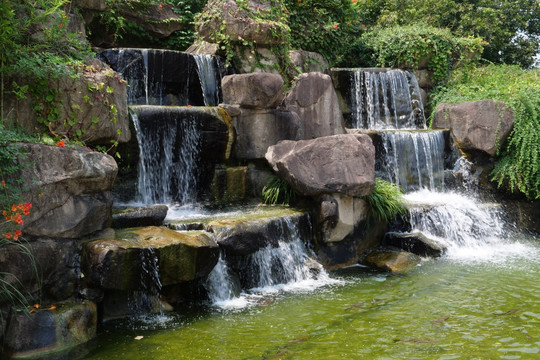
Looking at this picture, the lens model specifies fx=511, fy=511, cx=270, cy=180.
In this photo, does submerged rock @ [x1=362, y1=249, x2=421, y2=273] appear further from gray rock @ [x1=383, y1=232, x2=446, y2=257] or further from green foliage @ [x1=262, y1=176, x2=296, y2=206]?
green foliage @ [x1=262, y1=176, x2=296, y2=206]

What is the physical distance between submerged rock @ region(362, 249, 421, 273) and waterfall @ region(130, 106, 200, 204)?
3133 mm

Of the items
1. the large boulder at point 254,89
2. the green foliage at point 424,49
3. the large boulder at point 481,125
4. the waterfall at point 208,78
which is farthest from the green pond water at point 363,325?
the green foliage at point 424,49

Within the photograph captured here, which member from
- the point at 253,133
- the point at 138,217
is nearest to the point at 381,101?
the point at 253,133

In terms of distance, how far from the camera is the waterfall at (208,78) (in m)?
10.4

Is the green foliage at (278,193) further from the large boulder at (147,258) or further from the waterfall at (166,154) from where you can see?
the large boulder at (147,258)

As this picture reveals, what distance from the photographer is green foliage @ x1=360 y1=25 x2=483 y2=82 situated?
1370cm

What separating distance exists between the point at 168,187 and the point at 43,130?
119 inches

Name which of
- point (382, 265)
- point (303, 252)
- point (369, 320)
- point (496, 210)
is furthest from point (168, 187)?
point (496, 210)

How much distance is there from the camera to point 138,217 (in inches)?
254

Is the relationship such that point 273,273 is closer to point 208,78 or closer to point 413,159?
point 208,78

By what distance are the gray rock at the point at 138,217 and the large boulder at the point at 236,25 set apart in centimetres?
502

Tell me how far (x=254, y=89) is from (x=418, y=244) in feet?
12.3

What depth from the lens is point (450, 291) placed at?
249 inches

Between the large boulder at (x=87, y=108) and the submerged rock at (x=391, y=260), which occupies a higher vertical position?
the large boulder at (x=87, y=108)
